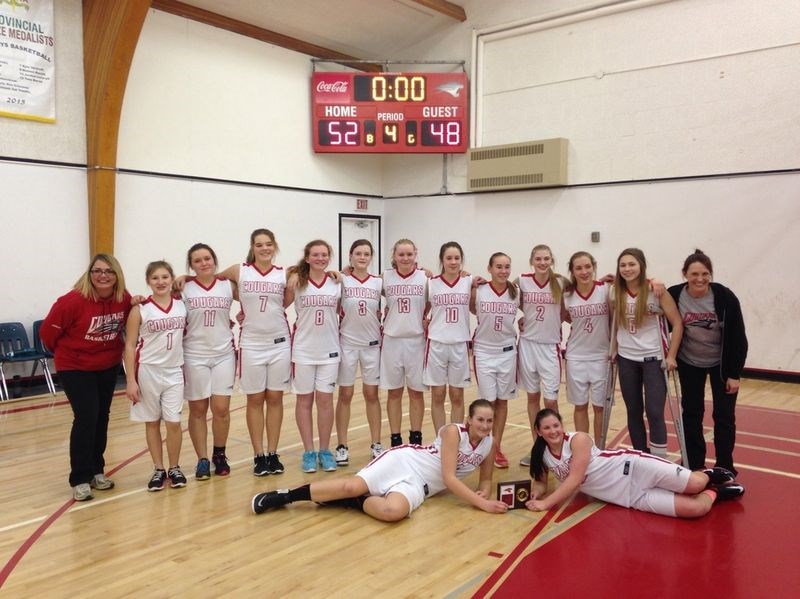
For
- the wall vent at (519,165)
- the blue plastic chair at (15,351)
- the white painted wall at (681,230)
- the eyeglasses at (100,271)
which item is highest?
the wall vent at (519,165)

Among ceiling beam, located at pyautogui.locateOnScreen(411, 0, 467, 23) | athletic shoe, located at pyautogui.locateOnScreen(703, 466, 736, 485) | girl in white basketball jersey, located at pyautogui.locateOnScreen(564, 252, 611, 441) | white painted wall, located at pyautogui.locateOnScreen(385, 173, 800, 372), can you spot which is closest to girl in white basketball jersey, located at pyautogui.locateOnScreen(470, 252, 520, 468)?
girl in white basketball jersey, located at pyautogui.locateOnScreen(564, 252, 611, 441)

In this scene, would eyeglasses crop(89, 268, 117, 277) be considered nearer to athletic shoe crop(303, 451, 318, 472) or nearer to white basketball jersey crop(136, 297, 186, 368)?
white basketball jersey crop(136, 297, 186, 368)

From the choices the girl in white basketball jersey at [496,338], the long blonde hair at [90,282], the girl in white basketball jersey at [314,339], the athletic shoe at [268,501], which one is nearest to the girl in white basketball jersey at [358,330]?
the girl in white basketball jersey at [314,339]

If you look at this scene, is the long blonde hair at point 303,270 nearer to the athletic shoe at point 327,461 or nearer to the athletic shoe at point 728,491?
the athletic shoe at point 327,461

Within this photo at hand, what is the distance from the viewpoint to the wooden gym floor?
322cm

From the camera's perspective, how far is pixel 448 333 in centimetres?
509

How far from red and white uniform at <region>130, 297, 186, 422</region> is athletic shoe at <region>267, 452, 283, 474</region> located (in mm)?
779

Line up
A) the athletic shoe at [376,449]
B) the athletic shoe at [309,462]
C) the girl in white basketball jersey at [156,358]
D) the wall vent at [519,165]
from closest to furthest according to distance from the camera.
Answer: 1. the girl in white basketball jersey at [156,358]
2. the athletic shoe at [309,462]
3. the athletic shoe at [376,449]
4. the wall vent at [519,165]

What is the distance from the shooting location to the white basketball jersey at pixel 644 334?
15.3 feet

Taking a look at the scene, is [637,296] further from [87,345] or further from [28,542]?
[28,542]

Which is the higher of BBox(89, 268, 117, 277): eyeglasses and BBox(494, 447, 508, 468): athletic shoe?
BBox(89, 268, 117, 277): eyeglasses

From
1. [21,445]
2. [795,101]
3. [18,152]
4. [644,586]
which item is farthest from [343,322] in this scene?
[795,101]

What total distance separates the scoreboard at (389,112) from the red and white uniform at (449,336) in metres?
6.71

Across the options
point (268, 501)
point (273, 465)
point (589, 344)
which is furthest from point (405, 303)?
point (268, 501)
